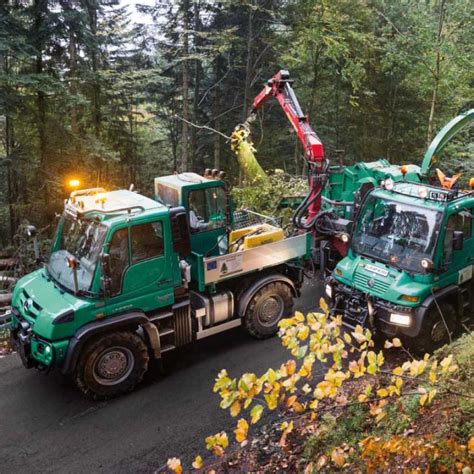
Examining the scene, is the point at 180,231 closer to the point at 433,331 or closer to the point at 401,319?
the point at 401,319

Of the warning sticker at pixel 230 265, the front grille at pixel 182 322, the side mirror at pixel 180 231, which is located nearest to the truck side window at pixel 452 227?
the warning sticker at pixel 230 265

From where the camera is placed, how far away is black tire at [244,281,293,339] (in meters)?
8.12

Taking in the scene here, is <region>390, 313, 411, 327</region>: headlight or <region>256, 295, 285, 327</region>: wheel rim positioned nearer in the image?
<region>390, 313, 411, 327</region>: headlight

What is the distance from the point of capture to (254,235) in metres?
8.20

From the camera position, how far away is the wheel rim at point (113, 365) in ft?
21.2

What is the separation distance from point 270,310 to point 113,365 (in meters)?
3.04

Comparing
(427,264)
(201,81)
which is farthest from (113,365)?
(201,81)

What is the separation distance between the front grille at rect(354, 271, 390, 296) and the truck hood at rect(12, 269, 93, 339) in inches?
166

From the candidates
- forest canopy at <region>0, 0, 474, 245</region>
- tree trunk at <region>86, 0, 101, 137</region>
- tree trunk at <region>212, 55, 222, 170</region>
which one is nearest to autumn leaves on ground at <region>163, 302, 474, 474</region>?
forest canopy at <region>0, 0, 474, 245</region>

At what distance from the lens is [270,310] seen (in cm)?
838

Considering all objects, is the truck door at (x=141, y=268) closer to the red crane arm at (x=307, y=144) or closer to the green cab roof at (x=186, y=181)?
the green cab roof at (x=186, y=181)

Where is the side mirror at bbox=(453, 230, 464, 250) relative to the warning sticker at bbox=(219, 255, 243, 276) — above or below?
above

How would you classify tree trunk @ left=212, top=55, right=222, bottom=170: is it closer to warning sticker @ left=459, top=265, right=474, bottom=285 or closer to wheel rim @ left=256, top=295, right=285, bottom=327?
wheel rim @ left=256, top=295, right=285, bottom=327

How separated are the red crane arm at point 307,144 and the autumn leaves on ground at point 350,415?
151 inches
